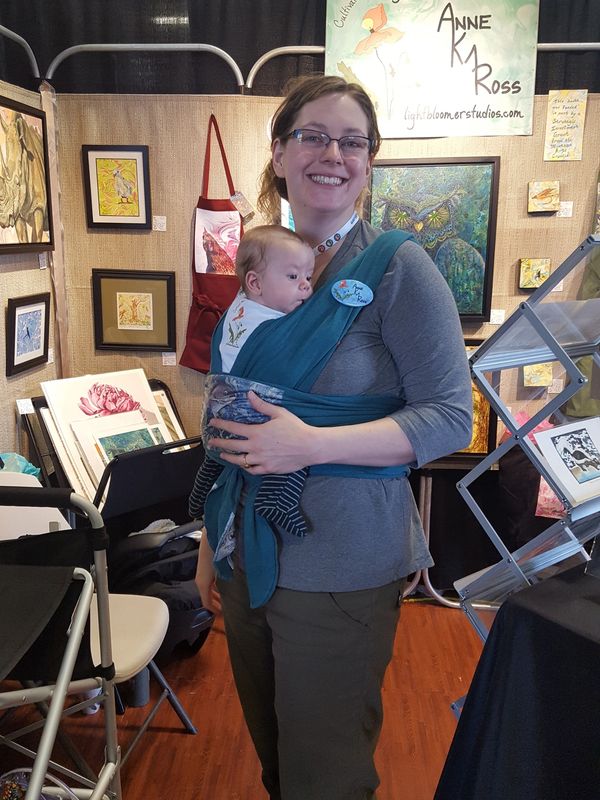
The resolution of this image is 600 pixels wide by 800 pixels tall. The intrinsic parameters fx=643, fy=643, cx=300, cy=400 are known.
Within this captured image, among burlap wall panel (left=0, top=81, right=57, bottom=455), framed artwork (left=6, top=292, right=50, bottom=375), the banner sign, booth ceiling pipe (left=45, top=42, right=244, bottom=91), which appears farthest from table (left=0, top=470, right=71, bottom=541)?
the banner sign

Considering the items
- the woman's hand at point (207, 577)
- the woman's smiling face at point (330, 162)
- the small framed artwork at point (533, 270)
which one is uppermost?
the woman's smiling face at point (330, 162)

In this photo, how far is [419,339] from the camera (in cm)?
96

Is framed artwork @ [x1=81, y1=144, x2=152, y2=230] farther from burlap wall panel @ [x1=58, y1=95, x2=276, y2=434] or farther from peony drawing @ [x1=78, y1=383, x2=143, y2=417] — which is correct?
peony drawing @ [x1=78, y1=383, x2=143, y2=417]

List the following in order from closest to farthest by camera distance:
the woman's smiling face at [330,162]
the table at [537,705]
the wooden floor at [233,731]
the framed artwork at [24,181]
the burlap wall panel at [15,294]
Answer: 1. the table at [537,705]
2. the woman's smiling face at [330,162]
3. the wooden floor at [233,731]
4. the framed artwork at [24,181]
5. the burlap wall panel at [15,294]

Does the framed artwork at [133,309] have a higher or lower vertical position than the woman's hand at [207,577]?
higher

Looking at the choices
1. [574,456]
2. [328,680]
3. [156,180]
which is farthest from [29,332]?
[574,456]

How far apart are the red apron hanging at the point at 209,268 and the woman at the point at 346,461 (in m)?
1.57

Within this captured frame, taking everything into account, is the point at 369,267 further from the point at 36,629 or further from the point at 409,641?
the point at 409,641

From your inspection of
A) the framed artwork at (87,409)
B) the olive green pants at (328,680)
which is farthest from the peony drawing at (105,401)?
the olive green pants at (328,680)

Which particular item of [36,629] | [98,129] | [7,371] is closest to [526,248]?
[98,129]

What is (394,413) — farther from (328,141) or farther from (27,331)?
(27,331)

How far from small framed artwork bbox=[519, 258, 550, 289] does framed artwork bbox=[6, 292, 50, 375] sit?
1.94 meters

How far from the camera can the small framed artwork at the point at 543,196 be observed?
2.57 metres

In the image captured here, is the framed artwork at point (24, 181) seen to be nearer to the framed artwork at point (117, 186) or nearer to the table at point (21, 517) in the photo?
the framed artwork at point (117, 186)
